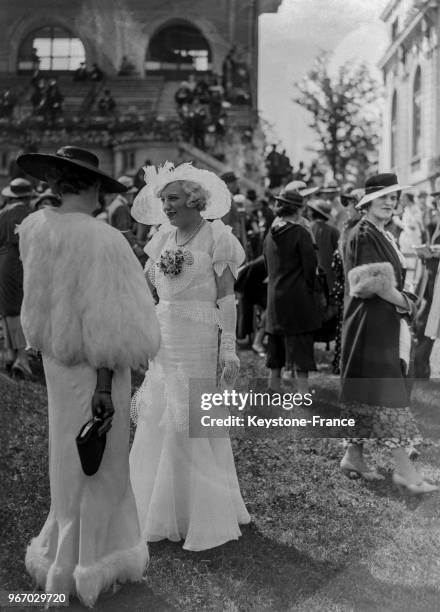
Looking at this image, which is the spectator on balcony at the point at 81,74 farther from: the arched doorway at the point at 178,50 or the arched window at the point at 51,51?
the arched doorway at the point at 178,50

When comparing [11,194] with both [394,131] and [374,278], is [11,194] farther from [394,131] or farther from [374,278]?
[374,278]

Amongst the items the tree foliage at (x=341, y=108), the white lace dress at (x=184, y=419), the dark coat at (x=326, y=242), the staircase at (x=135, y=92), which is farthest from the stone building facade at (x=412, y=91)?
the staircase at (x=135, y=92)

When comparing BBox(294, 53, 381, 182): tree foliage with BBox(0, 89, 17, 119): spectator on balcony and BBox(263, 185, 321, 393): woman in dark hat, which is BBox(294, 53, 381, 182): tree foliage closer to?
BBox(263, 185, 321, 393): woman in dark hat

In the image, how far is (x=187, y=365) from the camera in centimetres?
319

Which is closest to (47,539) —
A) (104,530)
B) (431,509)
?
(104,530)

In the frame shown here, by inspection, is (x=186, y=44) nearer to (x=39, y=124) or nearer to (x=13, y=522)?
(x=39, y=124)

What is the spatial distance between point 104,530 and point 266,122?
97.0 inches

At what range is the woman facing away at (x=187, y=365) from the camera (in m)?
3.11

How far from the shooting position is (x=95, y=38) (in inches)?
150

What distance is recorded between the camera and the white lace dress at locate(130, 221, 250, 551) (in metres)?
3.11

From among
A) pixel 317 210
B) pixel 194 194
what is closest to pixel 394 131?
pixel 317 210

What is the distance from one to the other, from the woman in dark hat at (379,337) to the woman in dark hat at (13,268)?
10.0 ft

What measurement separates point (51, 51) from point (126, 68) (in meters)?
0.57

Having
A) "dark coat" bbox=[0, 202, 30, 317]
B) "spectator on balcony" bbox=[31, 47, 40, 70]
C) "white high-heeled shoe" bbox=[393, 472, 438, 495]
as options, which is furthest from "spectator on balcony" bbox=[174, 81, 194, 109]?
"white high-heeled shoe" bbox=[393, 472, 438, 495]
